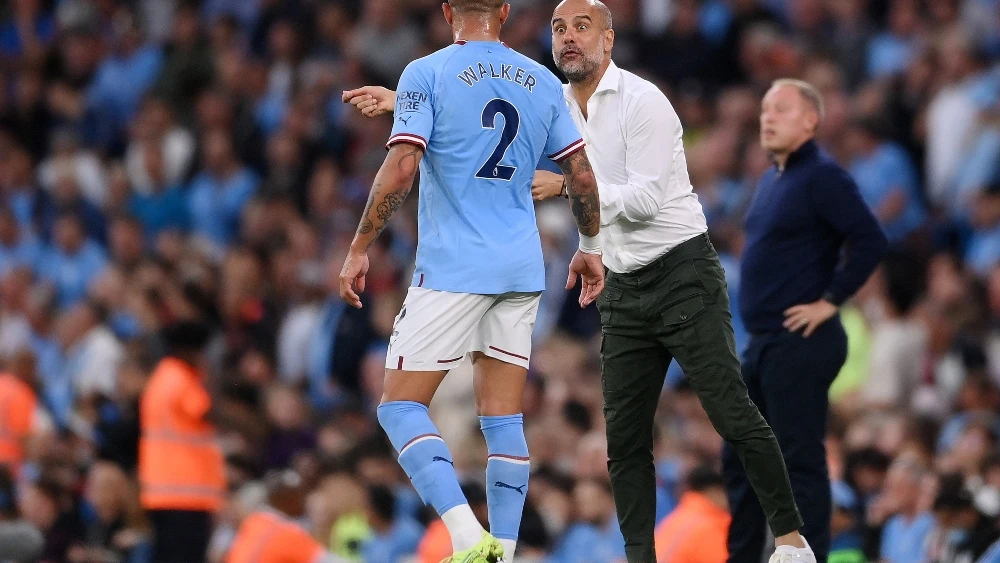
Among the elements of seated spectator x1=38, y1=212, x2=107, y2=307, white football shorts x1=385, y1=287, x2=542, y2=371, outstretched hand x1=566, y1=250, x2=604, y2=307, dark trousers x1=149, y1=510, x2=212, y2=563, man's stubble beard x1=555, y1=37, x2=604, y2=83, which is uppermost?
man's stubble beard x1=555, y1=37, x2=604, y2=83

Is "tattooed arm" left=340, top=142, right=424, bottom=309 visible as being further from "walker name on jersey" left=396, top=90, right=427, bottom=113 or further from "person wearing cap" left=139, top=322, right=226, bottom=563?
"person wearing cap" left=139, top=322, right=226, bottom=563

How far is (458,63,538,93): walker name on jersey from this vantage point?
6125mm

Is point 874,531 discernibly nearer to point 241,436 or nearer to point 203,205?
point 241,436

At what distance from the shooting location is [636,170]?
6.56m

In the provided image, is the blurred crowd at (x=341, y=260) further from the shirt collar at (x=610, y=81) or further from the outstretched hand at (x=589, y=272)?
the shirt collar at (x=610, y=81)

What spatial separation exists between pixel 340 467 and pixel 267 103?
707cm

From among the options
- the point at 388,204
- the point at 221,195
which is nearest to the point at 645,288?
the point at 388,204

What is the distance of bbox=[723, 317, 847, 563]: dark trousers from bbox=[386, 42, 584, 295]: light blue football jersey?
1.50 metres

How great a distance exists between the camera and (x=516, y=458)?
6359 millimetres

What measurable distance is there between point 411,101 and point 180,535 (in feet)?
18.7

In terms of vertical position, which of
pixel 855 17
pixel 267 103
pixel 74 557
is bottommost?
pixel 74 557

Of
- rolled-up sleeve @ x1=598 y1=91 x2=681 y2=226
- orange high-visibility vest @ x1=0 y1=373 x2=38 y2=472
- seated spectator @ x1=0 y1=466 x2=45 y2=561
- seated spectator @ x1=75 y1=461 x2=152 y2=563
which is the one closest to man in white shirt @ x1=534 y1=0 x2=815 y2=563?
rolled-up sleeve @ x1=598 y1=91 x2=681 y2=226

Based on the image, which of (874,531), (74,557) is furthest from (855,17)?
(74,557)

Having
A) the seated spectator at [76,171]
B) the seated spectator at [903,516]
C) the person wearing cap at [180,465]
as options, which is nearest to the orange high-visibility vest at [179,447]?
the person wearing cap at [180,465]
